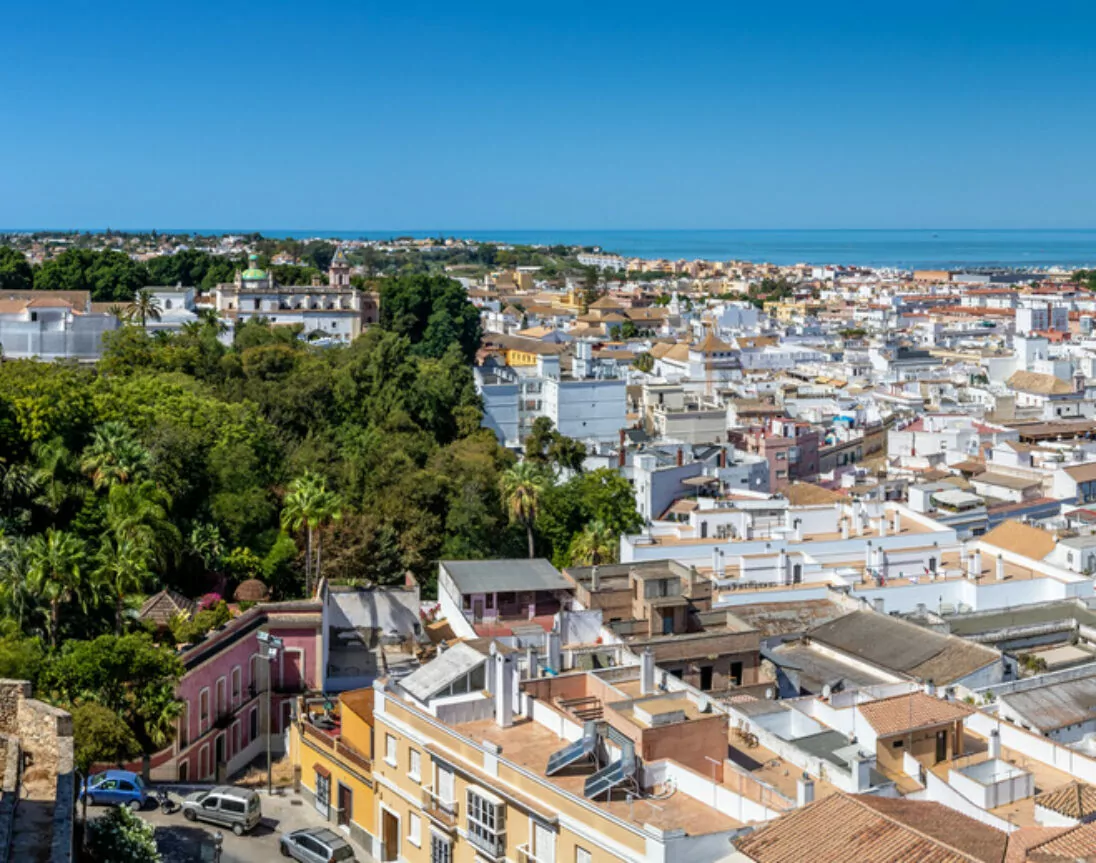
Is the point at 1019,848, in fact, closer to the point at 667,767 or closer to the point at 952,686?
the point at 667,767

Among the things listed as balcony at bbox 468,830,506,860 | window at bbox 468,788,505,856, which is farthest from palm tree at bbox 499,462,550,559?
balcony at bbox 468,830,506,860

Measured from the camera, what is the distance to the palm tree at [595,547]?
34969 millimetres

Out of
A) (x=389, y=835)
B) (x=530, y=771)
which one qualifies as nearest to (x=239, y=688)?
(x=389, y=835)

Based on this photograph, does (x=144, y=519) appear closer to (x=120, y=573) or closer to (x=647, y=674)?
(x=120, y=573)

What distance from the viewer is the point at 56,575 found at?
23.5m

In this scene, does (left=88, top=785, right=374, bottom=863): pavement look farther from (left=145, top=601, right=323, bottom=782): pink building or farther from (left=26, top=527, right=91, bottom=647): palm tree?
(left=26, top=527, right=91, bottom=647): palm tree

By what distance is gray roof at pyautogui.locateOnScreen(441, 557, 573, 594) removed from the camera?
2950cm

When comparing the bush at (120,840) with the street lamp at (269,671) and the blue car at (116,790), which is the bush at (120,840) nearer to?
the blue car at (116,790)

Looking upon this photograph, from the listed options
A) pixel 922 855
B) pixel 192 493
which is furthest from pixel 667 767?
pixel 192 493

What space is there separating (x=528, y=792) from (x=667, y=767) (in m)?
1.68

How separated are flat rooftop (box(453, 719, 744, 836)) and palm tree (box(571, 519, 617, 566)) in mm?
16283

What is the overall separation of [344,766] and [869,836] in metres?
9.59

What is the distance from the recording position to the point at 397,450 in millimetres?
39156

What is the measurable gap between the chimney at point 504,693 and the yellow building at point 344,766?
2.71 m
